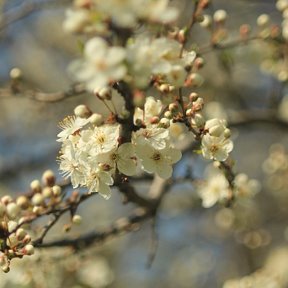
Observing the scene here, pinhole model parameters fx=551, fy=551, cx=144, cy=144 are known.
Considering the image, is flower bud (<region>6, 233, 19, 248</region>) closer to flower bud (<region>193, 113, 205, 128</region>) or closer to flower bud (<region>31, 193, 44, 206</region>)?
flower bud (<region>31, 193, 44, 206</region>)

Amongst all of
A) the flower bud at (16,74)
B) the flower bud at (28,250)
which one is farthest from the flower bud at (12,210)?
the flower bud at (16,74)

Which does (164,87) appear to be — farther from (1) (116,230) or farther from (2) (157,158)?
(1) (116,230)

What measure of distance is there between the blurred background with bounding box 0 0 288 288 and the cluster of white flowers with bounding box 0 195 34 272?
1.73 meters

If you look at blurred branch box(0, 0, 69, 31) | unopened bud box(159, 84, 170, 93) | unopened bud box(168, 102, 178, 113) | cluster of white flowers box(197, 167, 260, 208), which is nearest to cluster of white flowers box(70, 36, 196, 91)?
unopened bud box(159, 84, 170, 93)

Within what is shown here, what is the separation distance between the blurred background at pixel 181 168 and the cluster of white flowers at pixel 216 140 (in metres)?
1.67

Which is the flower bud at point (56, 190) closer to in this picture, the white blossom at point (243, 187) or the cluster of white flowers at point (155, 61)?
the cluster of white flowers at point (155, 61)

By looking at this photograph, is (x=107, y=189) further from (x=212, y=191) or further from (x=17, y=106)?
(x=17, y=106)

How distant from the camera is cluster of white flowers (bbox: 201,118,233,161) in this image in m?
2.15

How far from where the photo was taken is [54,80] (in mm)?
7320

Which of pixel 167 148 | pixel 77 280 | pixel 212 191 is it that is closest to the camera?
pixel 167 148

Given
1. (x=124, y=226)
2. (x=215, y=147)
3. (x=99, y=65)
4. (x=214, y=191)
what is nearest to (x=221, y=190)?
(x=214, y=191)

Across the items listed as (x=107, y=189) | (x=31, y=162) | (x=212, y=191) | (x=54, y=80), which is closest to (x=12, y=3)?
(x=31, y=162)

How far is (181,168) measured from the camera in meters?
3.94

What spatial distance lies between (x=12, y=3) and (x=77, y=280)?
8.74ft
